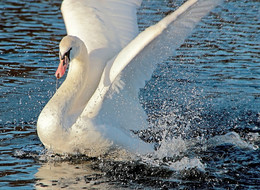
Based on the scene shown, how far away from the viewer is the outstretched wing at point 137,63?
6.28 m

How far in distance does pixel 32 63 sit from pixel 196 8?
→ 5.80 meters

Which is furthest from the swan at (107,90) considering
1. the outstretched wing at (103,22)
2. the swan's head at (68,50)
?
the outstretched wing at (103,22)

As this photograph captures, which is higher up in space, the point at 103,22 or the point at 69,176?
the point at 103,22

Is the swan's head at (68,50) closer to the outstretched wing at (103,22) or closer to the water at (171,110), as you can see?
the outstretched wing at (103,22)

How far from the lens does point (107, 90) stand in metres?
6.69

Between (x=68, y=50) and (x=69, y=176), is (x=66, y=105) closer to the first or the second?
(x=68, y=50)

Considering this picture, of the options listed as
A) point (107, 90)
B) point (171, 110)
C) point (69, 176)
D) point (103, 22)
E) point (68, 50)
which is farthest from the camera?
point (171, 110)

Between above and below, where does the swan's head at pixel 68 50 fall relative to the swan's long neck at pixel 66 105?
above

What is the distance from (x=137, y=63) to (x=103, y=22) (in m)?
1.72

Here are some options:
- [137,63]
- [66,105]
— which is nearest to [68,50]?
[66,105]

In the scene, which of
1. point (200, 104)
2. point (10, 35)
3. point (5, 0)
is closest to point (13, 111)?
point (200, 104)

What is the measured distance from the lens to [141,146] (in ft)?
23.1

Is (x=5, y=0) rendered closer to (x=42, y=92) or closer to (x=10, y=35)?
(x=10, y=35)

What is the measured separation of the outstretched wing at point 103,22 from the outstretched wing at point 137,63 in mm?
824
